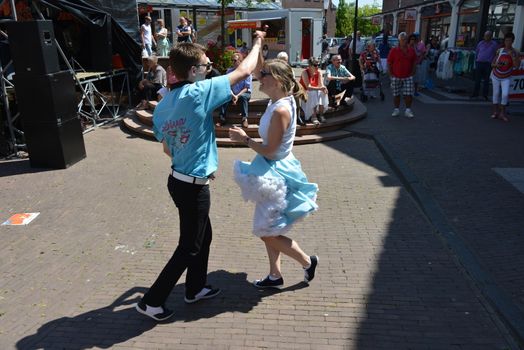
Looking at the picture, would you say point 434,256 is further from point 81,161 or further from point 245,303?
point 81,161

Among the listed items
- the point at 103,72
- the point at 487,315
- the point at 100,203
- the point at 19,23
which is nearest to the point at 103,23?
the point at 103,72

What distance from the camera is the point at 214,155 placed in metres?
3.25

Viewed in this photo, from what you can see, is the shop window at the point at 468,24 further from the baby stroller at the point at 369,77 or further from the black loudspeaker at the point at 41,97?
the black loudspeaker at the point at 41,97

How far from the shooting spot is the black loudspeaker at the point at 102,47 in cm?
1178

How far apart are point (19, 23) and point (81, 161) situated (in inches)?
96.9

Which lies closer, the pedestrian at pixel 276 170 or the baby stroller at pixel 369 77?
the pedestrian at pixel 276 170

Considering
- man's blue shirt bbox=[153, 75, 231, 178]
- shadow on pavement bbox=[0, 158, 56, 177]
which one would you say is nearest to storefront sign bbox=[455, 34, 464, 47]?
shadow on pavement bbox=[0, 158, 56, 177]

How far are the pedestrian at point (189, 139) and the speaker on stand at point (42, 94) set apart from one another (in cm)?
494

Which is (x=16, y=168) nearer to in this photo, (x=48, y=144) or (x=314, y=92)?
(x=48, y=144)

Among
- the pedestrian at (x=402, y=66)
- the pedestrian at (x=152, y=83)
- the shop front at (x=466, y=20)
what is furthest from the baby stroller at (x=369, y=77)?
the pedestrian at (x=152, y=83)

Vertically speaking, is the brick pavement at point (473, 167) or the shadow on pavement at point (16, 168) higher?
the brick pavement at point (473, 167)

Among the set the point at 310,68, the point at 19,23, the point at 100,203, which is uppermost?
the point at 19,23

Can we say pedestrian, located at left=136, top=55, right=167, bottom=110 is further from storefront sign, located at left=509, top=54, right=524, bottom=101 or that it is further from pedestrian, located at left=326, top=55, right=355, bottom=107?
storefront sign, located at left=509, top=54, right=524, bottom=101

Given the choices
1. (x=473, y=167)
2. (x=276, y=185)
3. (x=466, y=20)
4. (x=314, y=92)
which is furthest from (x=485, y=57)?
(x=276, y=185)
